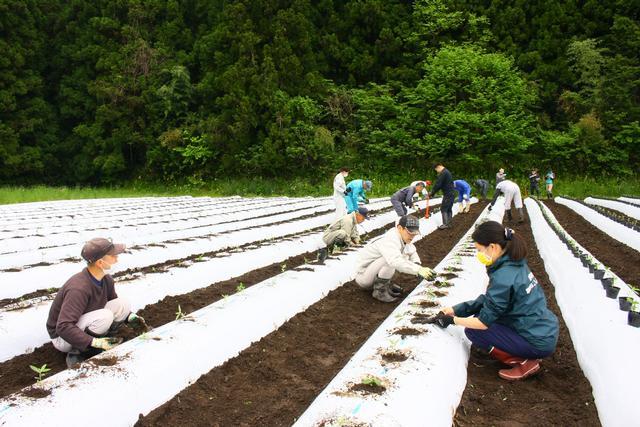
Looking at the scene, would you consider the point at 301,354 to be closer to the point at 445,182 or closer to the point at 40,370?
the point at 40,370

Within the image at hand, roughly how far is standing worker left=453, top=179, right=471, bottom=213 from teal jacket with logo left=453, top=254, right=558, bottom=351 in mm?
8288

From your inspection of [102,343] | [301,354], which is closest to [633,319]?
[301,354]

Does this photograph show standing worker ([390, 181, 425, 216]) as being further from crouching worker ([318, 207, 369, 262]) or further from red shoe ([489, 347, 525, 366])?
red shoe ([489, 347, 525, 366])

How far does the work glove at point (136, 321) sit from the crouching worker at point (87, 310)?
0.12 metres

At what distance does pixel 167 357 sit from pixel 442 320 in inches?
67.3

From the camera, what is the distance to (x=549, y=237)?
637 cm

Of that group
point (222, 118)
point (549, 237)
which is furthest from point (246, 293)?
point (222, 118)

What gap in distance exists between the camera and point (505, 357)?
9.27ft

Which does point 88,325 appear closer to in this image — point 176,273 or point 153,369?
point 153,369

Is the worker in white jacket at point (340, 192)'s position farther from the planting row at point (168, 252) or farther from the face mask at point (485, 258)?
the face mask at point (485, 258)

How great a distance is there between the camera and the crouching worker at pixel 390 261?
3757 mm

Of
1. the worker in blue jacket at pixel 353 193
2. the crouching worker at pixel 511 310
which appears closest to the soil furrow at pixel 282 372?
the crouching worker at pixel 511 310

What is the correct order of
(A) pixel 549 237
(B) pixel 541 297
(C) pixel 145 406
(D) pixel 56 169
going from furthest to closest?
(D) pixel 56 169, (A) pixel 549 237, (B) pixel 541 297, (C) pixel 145 406

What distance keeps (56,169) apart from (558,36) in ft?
80.4
